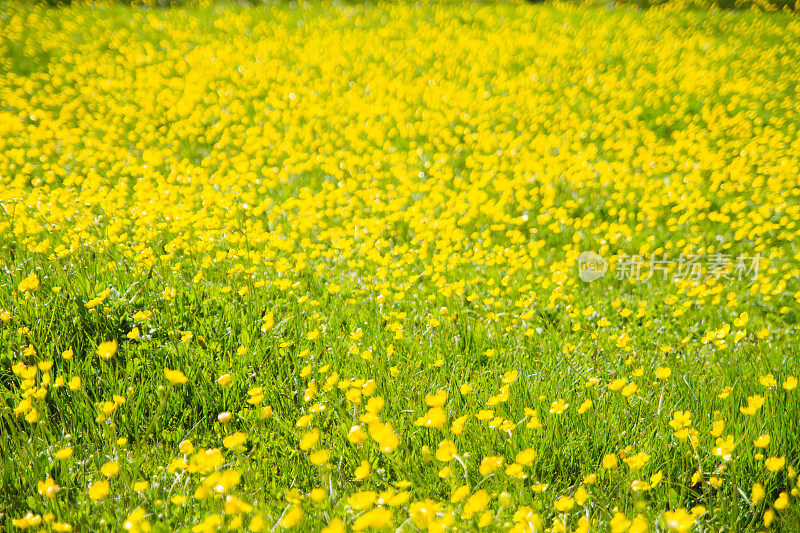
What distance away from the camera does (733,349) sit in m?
2.75

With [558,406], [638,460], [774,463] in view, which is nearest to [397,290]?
[558,406]

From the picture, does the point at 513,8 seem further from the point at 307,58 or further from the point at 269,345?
the point at 269,345

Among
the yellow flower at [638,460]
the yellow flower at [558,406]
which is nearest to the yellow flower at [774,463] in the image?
the yellow flower at [638,460]

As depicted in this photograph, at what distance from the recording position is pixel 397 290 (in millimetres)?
3357

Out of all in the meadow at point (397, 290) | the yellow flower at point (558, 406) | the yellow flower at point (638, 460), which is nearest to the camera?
the yellow flower at point (638, 460)

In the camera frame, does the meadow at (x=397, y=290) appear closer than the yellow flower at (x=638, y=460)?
No

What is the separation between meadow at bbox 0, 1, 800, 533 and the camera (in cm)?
175

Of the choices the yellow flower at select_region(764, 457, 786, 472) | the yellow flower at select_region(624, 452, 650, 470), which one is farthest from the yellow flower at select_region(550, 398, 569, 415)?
the yellow flower at select_region(764, 457, 786, 472)

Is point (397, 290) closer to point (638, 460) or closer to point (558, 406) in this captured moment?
point (558, 406)

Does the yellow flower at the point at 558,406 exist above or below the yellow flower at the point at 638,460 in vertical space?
below

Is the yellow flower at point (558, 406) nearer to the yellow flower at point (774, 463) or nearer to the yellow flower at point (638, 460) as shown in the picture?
the yellow flower at point (638, 460)

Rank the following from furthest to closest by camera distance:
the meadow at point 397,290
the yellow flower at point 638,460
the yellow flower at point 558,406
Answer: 1. the yellow flower at point 558,406
2. the meadow at point 397,290
3. the yellow flower at point 638,460

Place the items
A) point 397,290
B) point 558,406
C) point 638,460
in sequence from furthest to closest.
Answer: point 397,290 < point 558,406 < point 638,460

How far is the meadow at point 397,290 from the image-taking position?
1.75m
